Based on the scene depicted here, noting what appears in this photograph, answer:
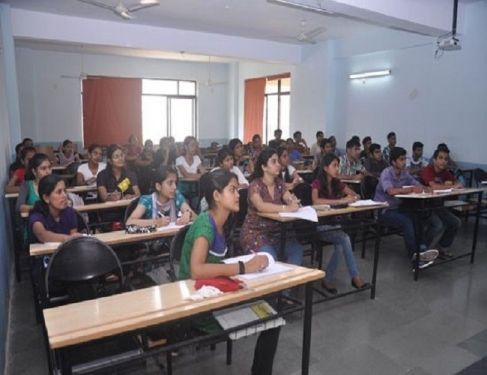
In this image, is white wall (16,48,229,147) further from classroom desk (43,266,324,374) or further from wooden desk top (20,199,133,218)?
classroom desk (43,266,324,374)

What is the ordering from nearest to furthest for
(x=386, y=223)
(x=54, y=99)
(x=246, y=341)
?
(x=246, y=341), (x=386, y=223), (x=54, y=99)

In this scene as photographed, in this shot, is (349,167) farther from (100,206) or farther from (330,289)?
(100,206)

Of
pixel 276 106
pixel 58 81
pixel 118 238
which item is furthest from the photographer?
pixel 276 106

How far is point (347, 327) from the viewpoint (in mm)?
2881

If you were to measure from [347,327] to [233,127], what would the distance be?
33.1ft

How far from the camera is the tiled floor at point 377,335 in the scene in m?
2.40

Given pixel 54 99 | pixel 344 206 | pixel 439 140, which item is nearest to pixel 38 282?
pixel 344 206

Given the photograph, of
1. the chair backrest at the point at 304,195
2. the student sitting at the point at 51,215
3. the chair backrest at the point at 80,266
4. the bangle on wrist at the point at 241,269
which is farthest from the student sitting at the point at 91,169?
the bangle on wrist at the point at 241,269

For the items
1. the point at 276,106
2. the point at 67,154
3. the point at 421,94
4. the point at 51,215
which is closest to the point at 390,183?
the point at 51,215

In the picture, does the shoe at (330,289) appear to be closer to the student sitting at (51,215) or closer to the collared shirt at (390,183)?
the collared shirt at (390,183)

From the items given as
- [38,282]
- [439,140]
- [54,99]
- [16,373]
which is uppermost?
[54,99]

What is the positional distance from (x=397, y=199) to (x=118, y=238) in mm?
2831

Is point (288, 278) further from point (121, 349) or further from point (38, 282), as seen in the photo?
point (38, 282)

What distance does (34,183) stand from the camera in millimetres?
3656
